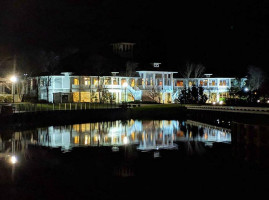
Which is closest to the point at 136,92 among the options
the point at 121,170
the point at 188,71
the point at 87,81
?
the point at 87,81

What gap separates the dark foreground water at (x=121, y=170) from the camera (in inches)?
650

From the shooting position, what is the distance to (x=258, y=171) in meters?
20.8

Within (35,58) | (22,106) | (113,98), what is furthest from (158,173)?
(35,58)

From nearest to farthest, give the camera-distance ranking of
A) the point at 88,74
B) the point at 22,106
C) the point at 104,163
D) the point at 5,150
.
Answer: the point at 104,163 → the point at 5,150 → the point at 22,106 → the point at 88,74

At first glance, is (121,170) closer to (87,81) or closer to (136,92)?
(87,81)

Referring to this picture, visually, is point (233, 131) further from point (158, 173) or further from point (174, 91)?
point (174, 91)

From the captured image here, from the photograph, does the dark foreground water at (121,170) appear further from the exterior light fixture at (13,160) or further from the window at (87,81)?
the window at (87,81)

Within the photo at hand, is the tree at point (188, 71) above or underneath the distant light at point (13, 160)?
above

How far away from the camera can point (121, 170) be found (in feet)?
67.4

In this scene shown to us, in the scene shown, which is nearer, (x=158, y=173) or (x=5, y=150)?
(x=158, y=173)

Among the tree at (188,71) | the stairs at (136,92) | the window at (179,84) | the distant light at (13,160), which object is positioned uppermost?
the tree at (188,71)

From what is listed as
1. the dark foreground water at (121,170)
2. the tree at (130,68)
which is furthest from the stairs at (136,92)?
the dark foreground water at (121,170)

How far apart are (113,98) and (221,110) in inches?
946

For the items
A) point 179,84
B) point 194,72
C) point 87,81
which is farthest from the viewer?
point 194,72
